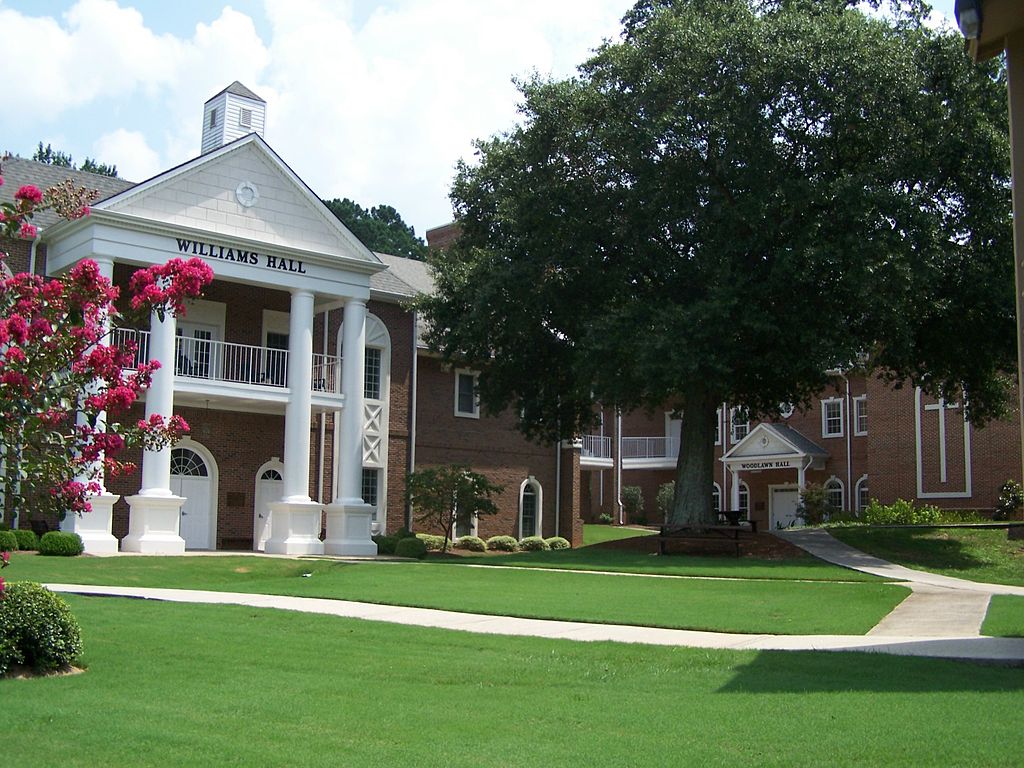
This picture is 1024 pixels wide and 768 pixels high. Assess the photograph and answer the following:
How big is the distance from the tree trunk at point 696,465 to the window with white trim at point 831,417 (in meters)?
20.9

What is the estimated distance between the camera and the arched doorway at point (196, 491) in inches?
1148

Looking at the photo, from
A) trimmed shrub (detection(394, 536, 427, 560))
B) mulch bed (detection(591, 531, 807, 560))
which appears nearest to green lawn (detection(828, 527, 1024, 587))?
mulch bed (detection(591, 531, 807, 560))

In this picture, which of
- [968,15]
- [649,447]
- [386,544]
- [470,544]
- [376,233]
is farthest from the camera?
[376,233]

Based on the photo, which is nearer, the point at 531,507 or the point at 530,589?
the point at 530,589

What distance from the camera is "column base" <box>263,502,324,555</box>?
1092 inches

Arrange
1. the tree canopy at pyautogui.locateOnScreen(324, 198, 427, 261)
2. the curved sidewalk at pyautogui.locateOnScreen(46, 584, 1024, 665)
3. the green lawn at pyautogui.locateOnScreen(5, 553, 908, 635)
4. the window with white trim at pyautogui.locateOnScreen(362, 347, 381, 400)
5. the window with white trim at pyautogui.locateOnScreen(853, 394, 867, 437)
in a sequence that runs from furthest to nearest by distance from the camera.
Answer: the tree canopy at pyautogui.locateOnScreen(324, 198, 427, 261) < the window with white trim at pyautogui.locateOnScreen(853, 394, 867, 437) < the window with white trim at pyautogui.locateOnScreen(362, 347, 381, 400) < the green lawn at pyautogui.locateOnScreen(5, 553, 908, 635) < the curved sidewalk at pyautogui.locateOnScreen(46, 584, 1024, 665)

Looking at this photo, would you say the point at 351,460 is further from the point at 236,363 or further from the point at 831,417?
the point at 831,417

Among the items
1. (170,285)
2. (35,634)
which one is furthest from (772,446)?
(170,285)

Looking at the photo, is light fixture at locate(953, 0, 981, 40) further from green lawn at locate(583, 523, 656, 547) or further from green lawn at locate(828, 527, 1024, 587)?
green lawn at locate(583, 523, 656, 547)

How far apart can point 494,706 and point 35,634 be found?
3.94m

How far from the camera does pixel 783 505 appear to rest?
49250 millimetres

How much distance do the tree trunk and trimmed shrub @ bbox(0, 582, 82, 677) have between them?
65.0ft

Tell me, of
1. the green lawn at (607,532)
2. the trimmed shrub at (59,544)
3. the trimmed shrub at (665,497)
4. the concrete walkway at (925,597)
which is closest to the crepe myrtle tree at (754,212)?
the concrete walkway at (925,597)

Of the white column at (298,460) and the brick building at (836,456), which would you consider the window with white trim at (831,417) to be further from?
the white column at (298,460)
